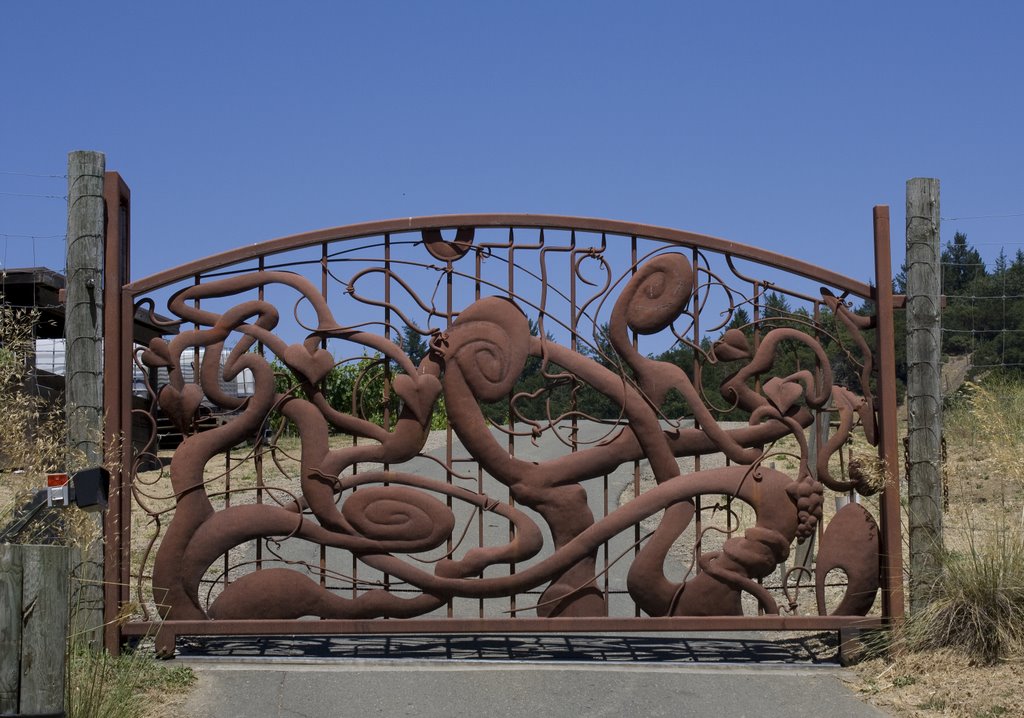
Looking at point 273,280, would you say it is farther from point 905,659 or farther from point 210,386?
point 905,659

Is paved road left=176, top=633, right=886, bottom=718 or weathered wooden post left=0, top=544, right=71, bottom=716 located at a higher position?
weathered wooden post left=0, top=544, right=71, bottom=716

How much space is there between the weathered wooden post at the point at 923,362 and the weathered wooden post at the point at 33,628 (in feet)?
15.7

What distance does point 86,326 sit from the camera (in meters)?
6.55

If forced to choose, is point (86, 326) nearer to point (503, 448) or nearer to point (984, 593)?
point (503, 448)

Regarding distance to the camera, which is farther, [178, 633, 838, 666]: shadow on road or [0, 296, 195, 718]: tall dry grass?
[178, 633, 838, 666]: shadow on road

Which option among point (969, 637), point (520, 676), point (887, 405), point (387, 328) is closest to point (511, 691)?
point (520, 676)

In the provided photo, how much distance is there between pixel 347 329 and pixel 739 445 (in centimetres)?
246

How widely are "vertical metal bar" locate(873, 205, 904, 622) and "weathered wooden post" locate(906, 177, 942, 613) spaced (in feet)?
0.37

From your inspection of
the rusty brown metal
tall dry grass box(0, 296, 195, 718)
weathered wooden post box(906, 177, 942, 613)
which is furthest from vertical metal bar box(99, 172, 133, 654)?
weathered wooden post box(906, 177, 942, 613)

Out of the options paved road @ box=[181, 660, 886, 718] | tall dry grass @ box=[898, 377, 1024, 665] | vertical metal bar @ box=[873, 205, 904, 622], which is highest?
Answer: vertical metal bar @ box=[873, 205, 904, 622]

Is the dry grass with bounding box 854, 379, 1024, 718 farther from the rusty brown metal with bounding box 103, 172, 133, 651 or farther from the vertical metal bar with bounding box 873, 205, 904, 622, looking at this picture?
the rusty brown metal with bounding box 103, 172, 133, 651

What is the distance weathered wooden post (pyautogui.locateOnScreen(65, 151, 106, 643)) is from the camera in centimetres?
648

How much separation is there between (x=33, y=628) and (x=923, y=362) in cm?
512

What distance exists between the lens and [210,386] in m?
6.57
